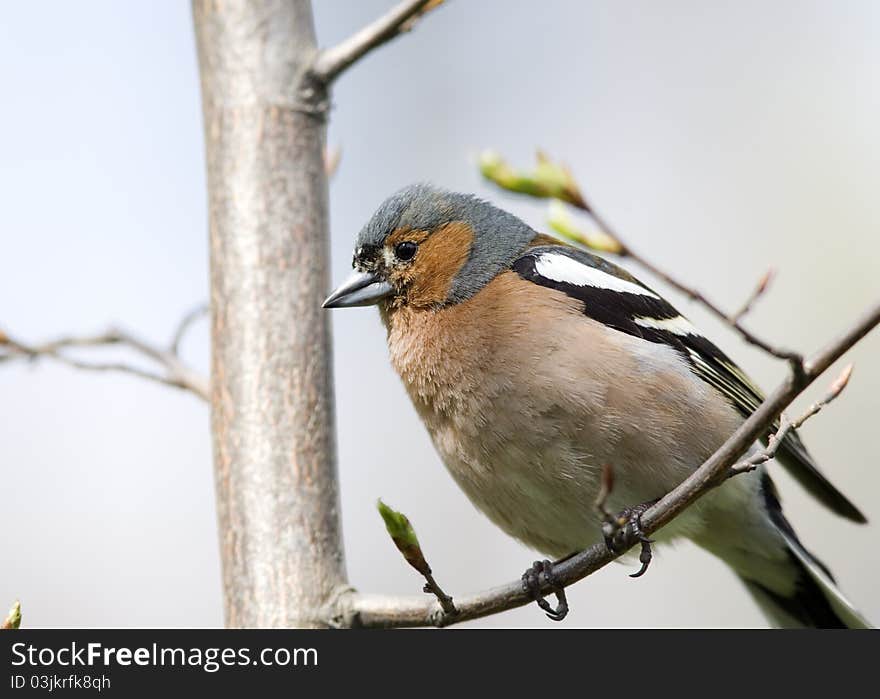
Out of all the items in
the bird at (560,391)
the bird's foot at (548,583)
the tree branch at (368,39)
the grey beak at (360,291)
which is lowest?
the bird's foot at (548,583)

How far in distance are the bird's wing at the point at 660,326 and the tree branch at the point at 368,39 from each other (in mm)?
1161

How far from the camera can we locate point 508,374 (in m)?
3.98

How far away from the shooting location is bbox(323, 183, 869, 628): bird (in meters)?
3.90

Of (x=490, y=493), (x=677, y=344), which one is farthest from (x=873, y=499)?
(x=490, y=493)

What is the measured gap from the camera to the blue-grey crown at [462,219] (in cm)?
457

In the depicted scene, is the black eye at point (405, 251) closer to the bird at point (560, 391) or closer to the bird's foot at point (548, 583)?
the bird at point (560, 391)

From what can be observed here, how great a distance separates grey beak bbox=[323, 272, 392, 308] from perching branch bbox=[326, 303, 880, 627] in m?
1.27

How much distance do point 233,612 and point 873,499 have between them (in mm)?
6954

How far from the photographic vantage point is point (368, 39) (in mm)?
3963

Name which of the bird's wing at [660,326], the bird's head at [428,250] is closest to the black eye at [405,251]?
the bird's head at [428,250]

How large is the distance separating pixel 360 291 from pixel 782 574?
7.93 ft

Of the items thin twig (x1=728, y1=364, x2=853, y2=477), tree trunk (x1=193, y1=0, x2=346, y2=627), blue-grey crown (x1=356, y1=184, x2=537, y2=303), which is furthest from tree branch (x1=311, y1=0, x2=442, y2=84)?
thin twig (x1=728, y1=364, x2=853, y2=477)

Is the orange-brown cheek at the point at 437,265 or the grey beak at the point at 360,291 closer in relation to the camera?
the grey beak at the point at 360,291

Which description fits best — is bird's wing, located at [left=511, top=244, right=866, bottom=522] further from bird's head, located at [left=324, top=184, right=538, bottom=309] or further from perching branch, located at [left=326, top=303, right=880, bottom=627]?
perching branch, located at [left=326, top=303, right=880, bottom=627]
